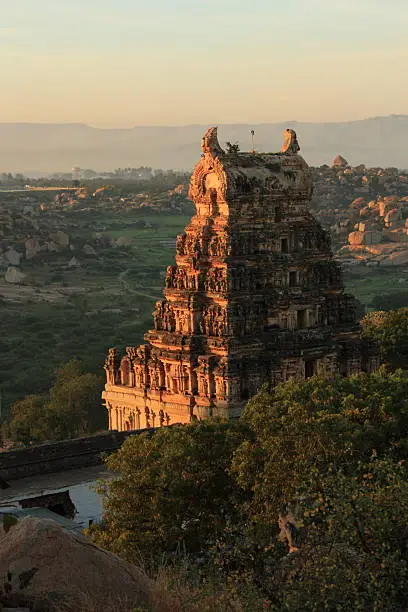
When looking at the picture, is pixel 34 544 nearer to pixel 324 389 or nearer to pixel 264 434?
pixel 264 434

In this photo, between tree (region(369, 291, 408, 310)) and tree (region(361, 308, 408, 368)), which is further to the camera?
tree (region(369, 291, 408, 310))

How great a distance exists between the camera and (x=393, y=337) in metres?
45.1

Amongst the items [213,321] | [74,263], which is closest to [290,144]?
[213,321]

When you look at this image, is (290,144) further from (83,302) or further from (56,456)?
(83,302)

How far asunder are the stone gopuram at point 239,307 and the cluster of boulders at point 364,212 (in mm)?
78330

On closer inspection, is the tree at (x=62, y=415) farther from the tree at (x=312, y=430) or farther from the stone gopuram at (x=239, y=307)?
the tree at (x=312, y=430)

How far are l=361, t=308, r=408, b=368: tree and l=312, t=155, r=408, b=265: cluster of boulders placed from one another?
72.7 meters

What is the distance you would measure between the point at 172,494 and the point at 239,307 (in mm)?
14178

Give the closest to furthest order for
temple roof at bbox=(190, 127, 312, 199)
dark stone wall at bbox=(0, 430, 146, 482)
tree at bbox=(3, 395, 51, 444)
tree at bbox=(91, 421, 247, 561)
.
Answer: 1. tree at bbox=(91, 421, 247, 561)
2. dark stone wall at bbox=(0, 430, 146, 482)
3. temple roof at bbox=(190, 127, 312, 199)
4. tree at bbox=(3, 395, 51, 444)

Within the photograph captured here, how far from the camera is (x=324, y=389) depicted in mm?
28750

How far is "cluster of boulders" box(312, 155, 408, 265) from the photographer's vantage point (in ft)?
417

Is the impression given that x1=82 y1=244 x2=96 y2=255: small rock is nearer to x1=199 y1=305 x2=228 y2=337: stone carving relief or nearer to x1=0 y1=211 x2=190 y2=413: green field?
x1=0 y1=211 x2=190 y2=413: green field

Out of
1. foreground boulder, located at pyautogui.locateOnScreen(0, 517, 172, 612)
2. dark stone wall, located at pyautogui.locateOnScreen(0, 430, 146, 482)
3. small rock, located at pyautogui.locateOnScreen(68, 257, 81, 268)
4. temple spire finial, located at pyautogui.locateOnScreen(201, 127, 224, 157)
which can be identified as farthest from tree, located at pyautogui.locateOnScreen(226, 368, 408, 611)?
small rock, located at pyautogui.locateOnScreen(68, 257, 81, 268)

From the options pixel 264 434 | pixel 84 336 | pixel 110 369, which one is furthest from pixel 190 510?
pixel 84 336
